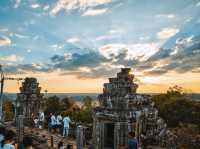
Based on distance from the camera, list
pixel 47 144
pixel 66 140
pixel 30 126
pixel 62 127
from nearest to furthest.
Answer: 1. pixel 47 144
2. pixel 66 140
3. pixel 62 127
4. pixel 30 126

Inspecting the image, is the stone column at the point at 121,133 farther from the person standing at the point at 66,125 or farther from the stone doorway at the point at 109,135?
the person standing at the point at 66,125

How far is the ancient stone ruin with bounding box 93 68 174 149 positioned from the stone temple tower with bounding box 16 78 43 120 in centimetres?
902

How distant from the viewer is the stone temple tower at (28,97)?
25484 mm

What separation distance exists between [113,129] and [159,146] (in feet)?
9.37

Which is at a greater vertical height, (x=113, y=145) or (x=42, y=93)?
(x=42, y=93)

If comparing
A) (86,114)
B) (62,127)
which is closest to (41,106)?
(62,127)

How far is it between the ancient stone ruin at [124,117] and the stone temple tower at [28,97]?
29.6 ft

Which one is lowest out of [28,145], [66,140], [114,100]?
[66,140]

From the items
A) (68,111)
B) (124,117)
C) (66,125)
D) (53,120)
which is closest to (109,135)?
(124,117)

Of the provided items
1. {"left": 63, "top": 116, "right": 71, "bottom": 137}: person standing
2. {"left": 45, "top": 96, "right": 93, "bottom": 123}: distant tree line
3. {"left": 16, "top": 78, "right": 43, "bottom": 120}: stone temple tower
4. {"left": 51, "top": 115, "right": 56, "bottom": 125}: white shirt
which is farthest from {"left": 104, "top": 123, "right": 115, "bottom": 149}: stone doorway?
{"left": 45, "top": 96, "right": 93, "bottom": 123}: distant tree line

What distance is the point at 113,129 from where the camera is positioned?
59.9 feet

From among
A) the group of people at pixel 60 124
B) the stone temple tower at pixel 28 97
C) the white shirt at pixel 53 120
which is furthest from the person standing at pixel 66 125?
the stone temple tower at pixel 28 97

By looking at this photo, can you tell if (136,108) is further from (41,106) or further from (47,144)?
(41,106)

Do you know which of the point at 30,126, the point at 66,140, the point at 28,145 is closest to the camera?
the point at 28,145
